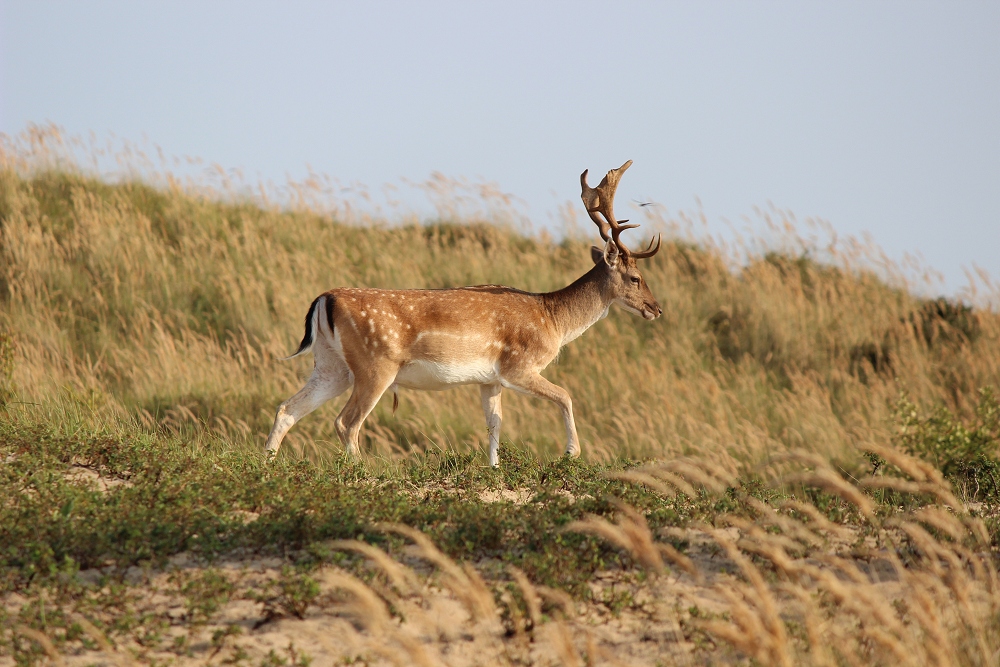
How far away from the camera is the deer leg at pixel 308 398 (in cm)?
795

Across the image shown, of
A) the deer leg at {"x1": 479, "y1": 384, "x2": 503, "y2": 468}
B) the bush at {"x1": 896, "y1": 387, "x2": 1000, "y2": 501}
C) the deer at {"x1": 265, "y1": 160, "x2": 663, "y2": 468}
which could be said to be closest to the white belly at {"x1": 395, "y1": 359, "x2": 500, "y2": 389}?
the deer at {"x1": 265, "y1": 160, "x2": 663, "y2": 468}

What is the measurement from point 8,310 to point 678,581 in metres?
10.6

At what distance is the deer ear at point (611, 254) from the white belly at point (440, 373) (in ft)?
5.21

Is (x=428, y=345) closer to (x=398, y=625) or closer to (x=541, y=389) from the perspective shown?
(x=541, y=389)

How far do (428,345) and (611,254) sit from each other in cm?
207

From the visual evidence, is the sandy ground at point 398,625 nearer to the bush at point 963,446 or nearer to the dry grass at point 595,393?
the dry grass at point 595,393

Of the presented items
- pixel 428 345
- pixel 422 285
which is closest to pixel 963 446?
pixel 428 345

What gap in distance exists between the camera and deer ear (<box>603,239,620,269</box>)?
358 inches

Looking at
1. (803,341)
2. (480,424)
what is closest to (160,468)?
(480,424)

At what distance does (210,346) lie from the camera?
39.8ft

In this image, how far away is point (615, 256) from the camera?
9219 millimetres

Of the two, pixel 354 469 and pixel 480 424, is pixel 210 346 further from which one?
pixel 354 469

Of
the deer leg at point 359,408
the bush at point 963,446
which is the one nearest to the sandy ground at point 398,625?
the deer leg at point 359,408

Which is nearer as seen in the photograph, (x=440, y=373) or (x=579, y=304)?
(x=440, y=373)
